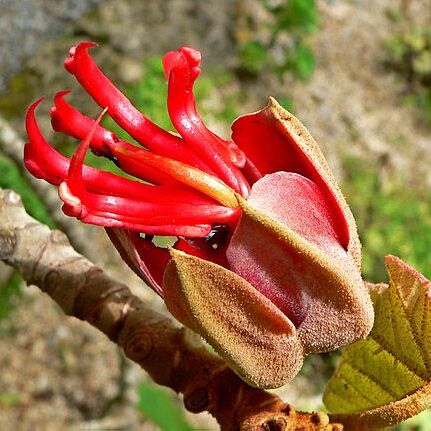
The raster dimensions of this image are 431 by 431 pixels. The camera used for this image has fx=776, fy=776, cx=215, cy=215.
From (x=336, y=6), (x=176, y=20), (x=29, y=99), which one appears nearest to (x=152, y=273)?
(x=29, y=99)

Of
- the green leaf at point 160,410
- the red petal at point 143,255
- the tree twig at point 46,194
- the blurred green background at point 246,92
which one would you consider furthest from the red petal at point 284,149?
the blurred green background at point 246,92

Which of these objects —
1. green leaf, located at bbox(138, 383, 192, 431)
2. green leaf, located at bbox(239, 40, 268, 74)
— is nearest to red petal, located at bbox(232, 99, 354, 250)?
green leaf, located at bbox(138, 383, 192, 431)

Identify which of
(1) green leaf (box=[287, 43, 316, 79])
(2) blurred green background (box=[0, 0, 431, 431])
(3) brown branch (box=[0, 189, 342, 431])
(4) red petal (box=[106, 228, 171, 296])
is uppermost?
(4) red petal (box=[106, 228, 171, 296])

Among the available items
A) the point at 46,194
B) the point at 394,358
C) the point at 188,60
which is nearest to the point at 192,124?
the point at 188,60

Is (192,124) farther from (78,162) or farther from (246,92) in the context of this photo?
(246,92)

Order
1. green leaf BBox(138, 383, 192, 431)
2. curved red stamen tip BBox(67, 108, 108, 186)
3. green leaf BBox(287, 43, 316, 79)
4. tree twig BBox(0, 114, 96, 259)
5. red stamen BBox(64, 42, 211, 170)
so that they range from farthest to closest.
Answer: green leaf BBox(287, 43, 316, 79) < tree twig BBox(0, 114, 96, 259) < green leaf BBox(138, 383, 192, 431) < red stamen BBox(64, 42, 211, 170) < curved red stamen tip BBox(67, 108, 108, 186)

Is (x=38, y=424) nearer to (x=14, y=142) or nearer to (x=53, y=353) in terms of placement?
(x=53, y=353)

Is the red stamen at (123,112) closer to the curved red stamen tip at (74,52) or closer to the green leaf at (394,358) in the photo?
the curved red stamen tip at (74,52)

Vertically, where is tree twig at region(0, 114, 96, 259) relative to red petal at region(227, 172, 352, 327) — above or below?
below

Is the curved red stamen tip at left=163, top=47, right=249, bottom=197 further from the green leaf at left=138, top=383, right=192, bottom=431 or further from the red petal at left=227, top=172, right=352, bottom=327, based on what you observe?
the green leaf at left=138, top=383, right=192, bottom=431
